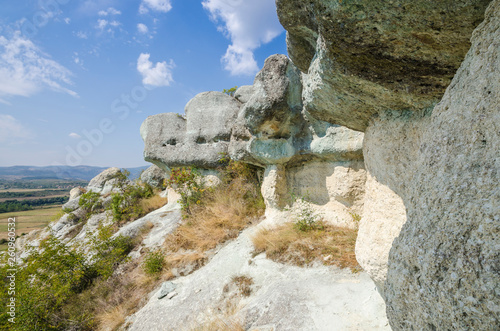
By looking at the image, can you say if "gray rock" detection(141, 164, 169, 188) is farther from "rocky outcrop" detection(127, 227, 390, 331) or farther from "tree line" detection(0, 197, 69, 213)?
"tree line" detection(0, 197, 69, 213)

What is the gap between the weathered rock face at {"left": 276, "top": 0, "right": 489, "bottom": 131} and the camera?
1.42 m

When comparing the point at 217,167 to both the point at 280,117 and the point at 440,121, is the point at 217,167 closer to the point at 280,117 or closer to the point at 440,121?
the point at 280,117

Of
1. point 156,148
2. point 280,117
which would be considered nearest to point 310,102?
point 280,117

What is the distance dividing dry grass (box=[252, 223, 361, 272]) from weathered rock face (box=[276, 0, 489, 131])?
8.33 ft

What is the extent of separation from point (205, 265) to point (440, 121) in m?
5.30

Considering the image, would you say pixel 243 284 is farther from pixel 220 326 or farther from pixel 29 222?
pixel 29 222

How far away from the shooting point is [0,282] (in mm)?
4988

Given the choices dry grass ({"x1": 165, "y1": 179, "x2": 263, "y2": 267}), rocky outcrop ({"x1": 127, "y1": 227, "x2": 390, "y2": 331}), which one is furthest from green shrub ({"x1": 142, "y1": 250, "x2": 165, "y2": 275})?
rocky outcrop ({"x1": 127, "y1": 227, "x2": 390, "y2": 331})

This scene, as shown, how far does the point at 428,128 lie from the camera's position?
4.93 feet

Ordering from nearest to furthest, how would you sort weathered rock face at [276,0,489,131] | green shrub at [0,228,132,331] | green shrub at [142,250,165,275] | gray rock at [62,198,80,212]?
weathered rock face at [276,0,489,131] → green shrub at [0,228,132,331] → green shrub at [142,250,165,275] → gray rock at [62,198,80,212]

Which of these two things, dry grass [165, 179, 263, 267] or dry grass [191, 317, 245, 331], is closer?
dry grass [191, 317, 245, 331]

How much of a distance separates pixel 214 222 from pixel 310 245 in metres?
3.11

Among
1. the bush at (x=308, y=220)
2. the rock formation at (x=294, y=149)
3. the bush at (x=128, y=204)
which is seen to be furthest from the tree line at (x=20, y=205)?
the bush at (x=308, y=220)

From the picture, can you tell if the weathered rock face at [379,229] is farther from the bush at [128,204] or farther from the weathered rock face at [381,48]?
the bush at [128,204]
